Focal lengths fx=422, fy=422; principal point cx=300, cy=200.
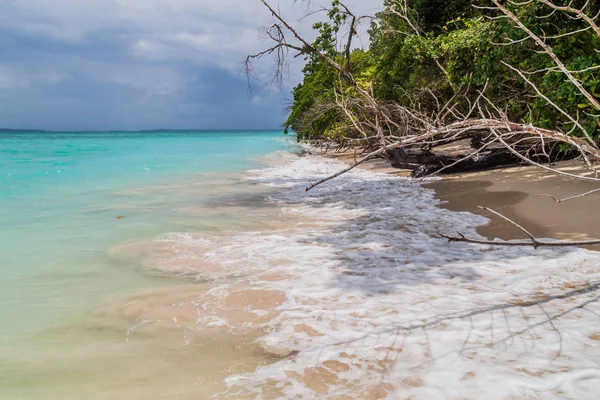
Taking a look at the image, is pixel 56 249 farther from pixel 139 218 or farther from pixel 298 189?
pixel 298 189

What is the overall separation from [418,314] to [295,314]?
992 mm

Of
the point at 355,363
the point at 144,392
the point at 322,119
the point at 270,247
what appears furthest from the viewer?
the point at 322,119

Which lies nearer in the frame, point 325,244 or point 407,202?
point 325,244

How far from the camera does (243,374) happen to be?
2.68 meters

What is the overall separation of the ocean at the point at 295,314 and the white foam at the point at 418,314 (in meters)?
0.01

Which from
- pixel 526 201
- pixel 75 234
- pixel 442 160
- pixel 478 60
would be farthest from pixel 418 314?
pixel 442 160

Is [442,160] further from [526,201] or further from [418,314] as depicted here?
[418,314]

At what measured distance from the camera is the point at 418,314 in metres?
3.38

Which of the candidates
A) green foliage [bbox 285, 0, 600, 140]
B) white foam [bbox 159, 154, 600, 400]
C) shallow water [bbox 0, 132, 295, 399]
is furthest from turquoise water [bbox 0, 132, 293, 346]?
green foliage [bbox 285, 0, 600, 140]

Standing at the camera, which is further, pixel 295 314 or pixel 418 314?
pixel 295 314

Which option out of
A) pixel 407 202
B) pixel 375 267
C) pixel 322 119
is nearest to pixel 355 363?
pixel 375 267

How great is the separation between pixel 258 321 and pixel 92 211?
7.07 metres

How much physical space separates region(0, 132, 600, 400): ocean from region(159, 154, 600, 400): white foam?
1 centimetres

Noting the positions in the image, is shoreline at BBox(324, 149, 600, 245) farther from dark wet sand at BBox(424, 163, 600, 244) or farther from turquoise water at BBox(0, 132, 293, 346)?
turquoise water at BBox(0, 132, 293, 346)
